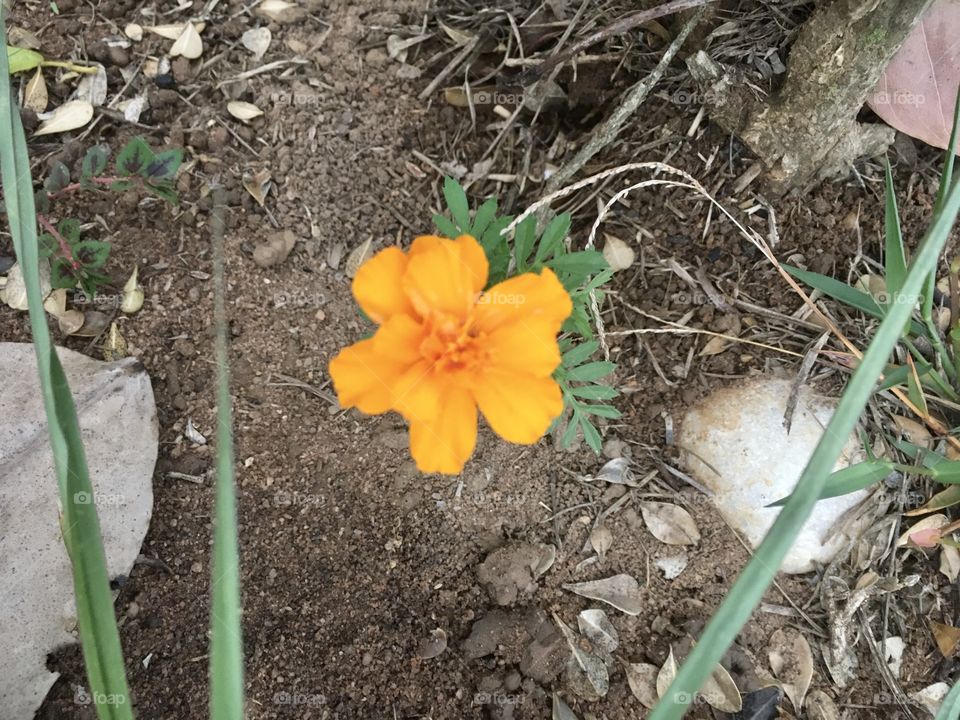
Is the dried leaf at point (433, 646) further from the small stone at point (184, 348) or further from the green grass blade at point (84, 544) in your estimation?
the small stone at point (184, 348)

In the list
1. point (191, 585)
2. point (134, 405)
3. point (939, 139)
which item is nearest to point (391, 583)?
point (191, 585)

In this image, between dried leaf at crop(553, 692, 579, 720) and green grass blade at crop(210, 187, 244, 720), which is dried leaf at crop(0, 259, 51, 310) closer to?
green grass blade at crop(210, 187, 244, 720)

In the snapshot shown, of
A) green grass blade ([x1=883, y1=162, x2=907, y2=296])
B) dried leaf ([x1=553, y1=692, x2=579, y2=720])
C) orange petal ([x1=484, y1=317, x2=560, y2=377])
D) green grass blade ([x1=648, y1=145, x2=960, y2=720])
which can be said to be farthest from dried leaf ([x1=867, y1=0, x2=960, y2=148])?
dried leaf ([x1=553, y1=692, x2=579, y2=720])

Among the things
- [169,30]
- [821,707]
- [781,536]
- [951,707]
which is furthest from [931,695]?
[169,30]

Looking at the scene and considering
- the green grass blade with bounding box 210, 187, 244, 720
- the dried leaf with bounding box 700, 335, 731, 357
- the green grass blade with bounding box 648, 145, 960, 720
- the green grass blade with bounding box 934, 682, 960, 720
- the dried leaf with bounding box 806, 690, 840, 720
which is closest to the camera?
the green grass blade with bounding box 648, 145, 960, 720

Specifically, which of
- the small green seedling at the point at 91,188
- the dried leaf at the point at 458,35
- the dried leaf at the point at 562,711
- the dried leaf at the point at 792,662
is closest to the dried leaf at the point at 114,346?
the small green seedling at the point at 91,188
